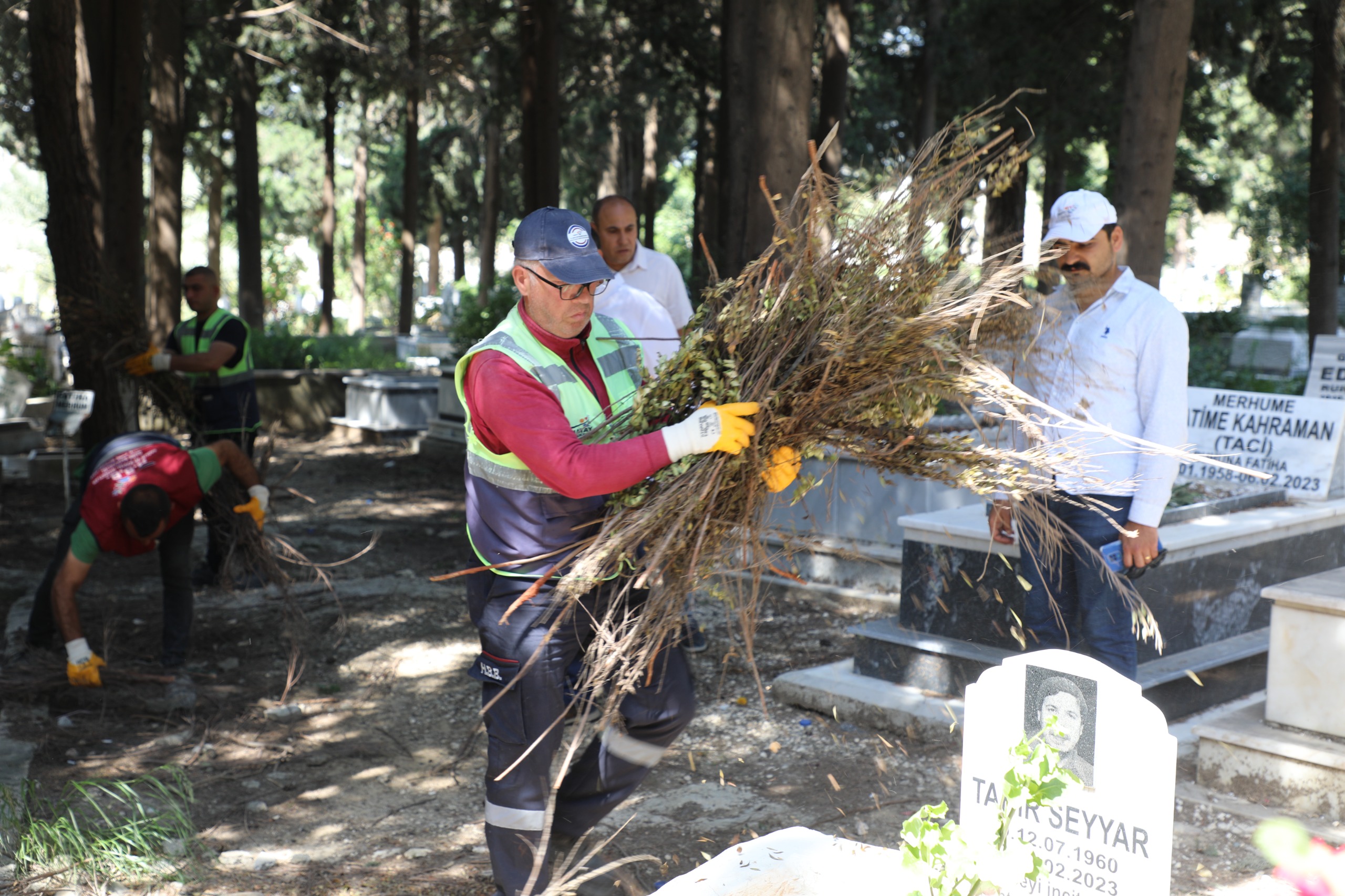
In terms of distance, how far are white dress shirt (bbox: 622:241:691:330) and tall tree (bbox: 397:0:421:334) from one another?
1106cm

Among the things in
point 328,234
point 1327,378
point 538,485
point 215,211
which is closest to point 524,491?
point 538,485

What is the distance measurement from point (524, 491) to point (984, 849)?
55.1 inches

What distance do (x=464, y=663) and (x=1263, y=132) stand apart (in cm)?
4057

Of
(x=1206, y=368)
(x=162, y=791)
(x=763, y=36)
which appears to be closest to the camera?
(x=162, y=791)

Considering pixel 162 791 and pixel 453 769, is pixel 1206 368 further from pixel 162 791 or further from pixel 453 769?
pixel 162 791

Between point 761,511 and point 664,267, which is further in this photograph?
point 664,267

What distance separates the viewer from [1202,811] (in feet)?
12.9

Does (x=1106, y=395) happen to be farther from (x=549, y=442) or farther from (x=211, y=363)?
(x=211, y=363)

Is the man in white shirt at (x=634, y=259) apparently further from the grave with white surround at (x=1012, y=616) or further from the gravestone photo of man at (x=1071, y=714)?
the gravestone photo of man at (x=1071, y=714)

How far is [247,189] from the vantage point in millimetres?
19516

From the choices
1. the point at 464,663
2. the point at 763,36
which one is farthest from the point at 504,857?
the point at 763,36

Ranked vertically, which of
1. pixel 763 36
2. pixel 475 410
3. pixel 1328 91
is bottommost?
pixel 475 410

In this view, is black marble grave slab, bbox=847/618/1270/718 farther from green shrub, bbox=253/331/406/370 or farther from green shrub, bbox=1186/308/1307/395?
green shrub, bbox=253/331/406/370

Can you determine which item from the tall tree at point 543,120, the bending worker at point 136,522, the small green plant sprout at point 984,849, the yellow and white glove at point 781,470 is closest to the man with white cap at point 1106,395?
the yellow and white glove at point 781,470
